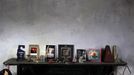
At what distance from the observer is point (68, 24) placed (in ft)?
13.0

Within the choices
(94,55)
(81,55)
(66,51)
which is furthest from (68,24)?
(94,55)

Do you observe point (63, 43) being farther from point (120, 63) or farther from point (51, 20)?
point (120, 63)

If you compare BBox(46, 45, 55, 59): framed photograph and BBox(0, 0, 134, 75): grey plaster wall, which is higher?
BBox(0, 0, 134, 75): grey plaster wall

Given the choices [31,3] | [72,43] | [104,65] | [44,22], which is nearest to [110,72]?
[104,65]

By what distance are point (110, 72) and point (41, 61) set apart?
1109 mm

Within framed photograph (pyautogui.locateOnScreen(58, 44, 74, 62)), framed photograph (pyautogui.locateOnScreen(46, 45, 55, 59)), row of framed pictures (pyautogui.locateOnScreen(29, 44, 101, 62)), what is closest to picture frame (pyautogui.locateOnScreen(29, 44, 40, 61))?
row of framed pictures (pyautogui.locateOnScreen(29, 44, 101, 62))

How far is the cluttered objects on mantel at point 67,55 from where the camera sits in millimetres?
3752

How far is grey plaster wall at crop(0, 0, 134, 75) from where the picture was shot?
393 centimetres

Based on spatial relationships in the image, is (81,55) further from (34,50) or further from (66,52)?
(34,50)

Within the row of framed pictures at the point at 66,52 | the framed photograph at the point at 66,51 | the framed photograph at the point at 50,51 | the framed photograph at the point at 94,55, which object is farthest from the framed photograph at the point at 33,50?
the framed photograph at the point at 94,55

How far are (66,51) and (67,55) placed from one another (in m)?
0.07

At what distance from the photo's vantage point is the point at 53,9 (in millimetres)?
3955

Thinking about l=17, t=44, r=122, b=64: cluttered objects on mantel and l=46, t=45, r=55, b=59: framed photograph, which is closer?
l=17, t=44, r=122, b=64: cluttered objects on mantel

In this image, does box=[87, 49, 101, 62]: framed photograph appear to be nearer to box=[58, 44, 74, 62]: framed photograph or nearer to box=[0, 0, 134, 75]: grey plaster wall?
box=[0, 0, 134, 75]: grey plaster wall
